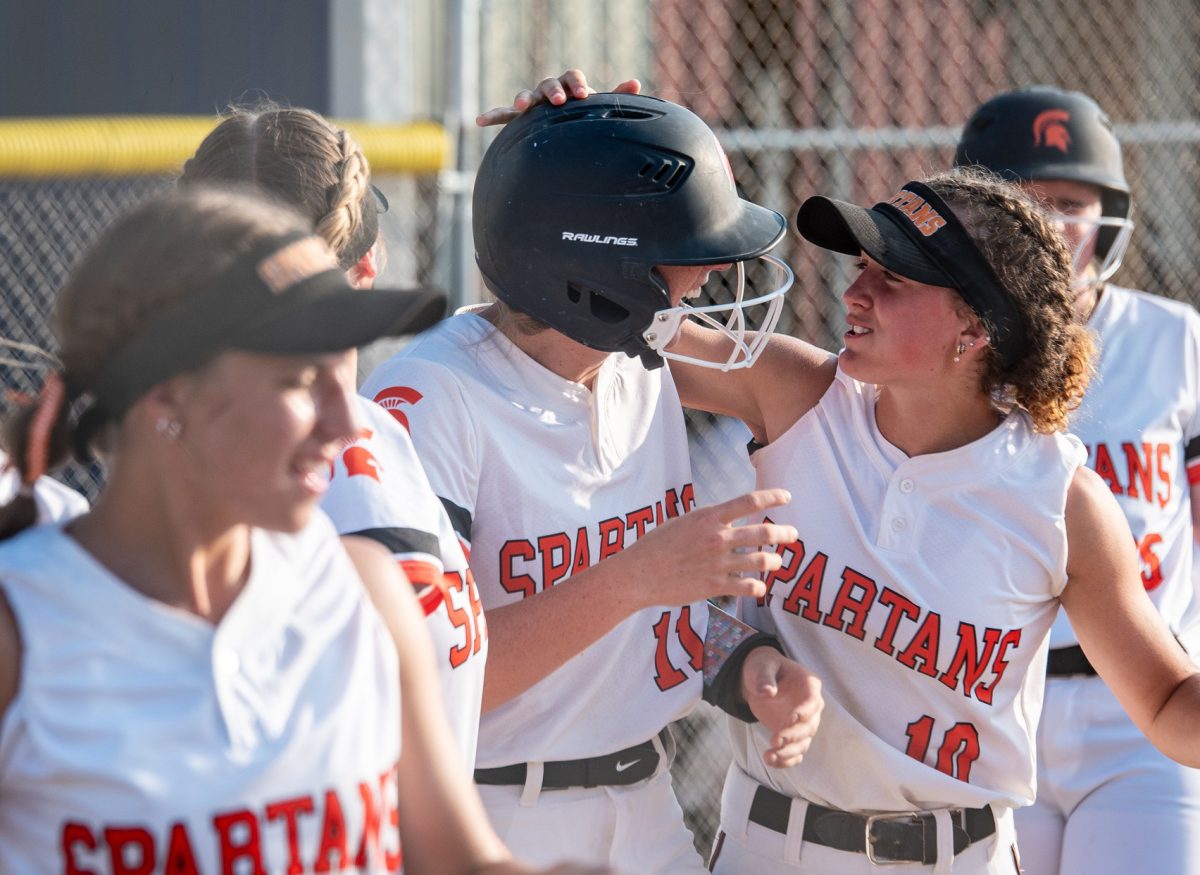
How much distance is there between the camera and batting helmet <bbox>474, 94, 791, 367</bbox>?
9.37ft

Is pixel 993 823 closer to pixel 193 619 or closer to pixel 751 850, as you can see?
pixel 751 850

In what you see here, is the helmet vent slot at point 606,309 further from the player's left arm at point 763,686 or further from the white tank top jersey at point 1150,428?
the white tank top jersey at point 1150,428

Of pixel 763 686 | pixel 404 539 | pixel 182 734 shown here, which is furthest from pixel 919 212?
pixel 182 734

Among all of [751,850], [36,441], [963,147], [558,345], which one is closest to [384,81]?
[963,147]

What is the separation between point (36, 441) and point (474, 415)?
107 cm

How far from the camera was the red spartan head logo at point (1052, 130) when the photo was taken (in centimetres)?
407

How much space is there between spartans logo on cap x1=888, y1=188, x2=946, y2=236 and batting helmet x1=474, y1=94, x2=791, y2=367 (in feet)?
0.88

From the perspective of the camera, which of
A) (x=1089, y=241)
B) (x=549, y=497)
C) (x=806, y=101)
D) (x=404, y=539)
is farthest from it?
(x=806, y=101)

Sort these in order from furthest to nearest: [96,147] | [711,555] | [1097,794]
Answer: [96,147] → [1097,794] → [711,555]

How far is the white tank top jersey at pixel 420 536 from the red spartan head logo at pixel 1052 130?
2439mm

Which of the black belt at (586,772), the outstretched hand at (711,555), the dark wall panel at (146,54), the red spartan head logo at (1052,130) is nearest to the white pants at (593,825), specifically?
the black belt at (586,772)

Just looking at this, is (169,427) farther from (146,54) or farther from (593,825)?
(146,54)

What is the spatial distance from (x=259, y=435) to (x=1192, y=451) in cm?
286

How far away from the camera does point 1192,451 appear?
12.4 feet
